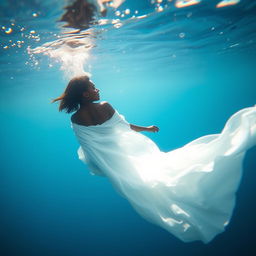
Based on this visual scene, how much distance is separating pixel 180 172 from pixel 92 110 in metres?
2.21

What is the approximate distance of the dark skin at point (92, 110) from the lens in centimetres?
372

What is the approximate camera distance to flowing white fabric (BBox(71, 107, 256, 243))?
3.29m

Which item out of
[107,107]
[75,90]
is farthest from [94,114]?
[75,90]

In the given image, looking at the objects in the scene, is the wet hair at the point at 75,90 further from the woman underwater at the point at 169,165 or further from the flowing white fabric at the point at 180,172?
the flowing white fabric at the point at 180,172

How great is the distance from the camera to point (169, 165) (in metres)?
3.94

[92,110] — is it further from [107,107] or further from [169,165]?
[169,165]

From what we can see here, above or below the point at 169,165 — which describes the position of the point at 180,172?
below

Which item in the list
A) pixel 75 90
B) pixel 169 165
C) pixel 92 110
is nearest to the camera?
pixel 75 90

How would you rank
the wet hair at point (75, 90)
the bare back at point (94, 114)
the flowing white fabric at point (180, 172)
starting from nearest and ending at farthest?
the flowing white fabric at point (180, 172), the wet hair at point (75, 90), the bare back at point (94, 114)

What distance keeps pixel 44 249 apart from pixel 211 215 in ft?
51.1

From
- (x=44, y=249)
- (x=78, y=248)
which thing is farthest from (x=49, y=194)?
(x=78, y=248)

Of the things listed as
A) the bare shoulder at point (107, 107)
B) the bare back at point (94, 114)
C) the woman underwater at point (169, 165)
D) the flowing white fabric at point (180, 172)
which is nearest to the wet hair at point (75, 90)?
the woman underwater at point (169, 165)

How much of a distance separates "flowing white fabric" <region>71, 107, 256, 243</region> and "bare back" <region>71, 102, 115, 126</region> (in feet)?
0.37

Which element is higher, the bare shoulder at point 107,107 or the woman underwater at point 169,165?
the bare shoulder at point 107,107
